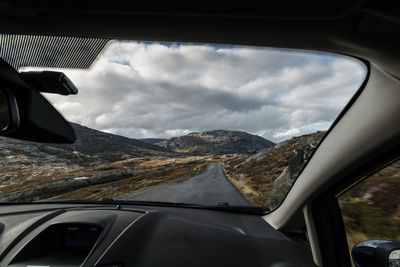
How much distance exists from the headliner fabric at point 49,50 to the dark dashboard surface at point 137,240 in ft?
6.14

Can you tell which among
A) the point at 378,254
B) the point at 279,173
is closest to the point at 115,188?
the point at 279,173

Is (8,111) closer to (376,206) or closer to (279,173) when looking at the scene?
(376,206)

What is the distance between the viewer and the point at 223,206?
12.2 ft

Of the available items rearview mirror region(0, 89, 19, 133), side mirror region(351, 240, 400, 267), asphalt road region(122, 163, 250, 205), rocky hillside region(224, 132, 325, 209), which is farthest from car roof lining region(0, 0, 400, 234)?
asphalt road region(122, 163, 250, 205)

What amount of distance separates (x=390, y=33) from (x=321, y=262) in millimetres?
2331

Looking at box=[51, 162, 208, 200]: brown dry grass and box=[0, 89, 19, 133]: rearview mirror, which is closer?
box=[0, 89, 19, 133]: rearview mirror

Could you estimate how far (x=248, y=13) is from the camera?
1.12 meters

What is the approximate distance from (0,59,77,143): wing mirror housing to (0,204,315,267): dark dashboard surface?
1383 millimetres

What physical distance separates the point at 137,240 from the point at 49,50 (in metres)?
2.04

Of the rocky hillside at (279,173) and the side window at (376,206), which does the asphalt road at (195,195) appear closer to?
the rocky hillside at (279,173)

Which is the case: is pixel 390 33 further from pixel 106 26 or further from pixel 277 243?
pixel 277 243

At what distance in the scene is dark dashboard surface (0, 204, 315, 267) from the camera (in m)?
2.45

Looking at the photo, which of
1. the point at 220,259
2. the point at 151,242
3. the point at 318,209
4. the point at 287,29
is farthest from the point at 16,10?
the point at 318,209

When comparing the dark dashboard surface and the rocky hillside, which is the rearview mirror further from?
the rocky hillside
